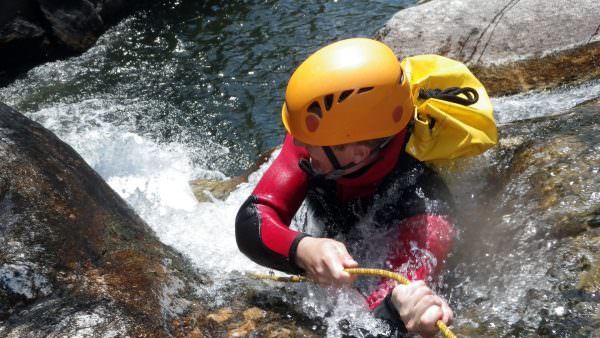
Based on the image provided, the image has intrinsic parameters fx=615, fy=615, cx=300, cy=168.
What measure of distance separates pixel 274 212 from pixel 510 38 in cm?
504

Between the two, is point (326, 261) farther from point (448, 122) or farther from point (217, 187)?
point (217, 187)

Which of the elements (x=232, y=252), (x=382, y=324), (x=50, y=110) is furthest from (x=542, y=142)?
(x=50, y=110)

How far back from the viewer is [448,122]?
3527 mm

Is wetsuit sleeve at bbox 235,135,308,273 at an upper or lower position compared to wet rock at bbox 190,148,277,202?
upper

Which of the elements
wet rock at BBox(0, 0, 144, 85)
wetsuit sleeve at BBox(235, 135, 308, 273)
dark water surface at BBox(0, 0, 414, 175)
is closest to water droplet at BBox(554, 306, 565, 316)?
wetsuit sleeve at BBox(235, 135, 308, 273)

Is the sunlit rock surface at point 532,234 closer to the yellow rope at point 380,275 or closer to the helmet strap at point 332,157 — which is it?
the yellow rope at point 380,275

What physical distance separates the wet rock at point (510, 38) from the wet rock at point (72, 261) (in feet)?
16.3

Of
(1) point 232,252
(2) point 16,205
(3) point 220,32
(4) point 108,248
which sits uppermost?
(2) point 16,205

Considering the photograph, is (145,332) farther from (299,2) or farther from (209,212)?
(299,2)

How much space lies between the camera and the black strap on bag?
12.1ft

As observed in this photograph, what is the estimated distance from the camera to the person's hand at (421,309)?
246 centimetres

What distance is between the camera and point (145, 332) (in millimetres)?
2672

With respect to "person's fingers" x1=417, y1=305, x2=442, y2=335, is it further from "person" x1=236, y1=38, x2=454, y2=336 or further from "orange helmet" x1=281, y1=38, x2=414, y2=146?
"orange helmet" x1=281, y1=38, x2=414, y2=146

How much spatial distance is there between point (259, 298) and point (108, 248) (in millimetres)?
854
